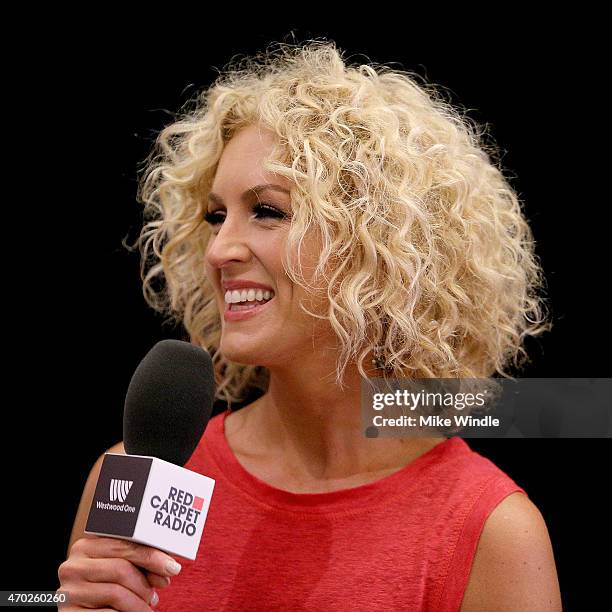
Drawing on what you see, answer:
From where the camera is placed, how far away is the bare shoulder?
1448 mm

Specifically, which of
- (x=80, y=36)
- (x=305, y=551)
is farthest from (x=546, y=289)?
(x=80, y=36)

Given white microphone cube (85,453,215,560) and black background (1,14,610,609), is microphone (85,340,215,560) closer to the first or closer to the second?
white microphone cube (85,453,215,560)

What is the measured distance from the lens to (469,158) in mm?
1717

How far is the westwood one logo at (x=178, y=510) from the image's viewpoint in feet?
3.82

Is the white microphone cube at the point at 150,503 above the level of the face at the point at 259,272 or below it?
below

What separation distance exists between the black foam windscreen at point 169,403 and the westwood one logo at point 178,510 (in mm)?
74

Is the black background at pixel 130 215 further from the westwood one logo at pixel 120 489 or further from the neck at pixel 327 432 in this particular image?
the westwood one logo at pixel 120 489

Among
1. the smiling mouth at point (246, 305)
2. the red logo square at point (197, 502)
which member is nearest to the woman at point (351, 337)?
the smiling mouth at point (246, 305)

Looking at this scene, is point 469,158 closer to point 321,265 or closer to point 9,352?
point 321,265

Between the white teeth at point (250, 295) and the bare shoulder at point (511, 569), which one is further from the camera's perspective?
the white teeth at point (250, 295)

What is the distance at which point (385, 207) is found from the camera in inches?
61.9

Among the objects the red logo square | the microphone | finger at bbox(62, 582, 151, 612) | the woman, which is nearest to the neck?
the woman

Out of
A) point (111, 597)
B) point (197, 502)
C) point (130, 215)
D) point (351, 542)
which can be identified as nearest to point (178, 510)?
point (197, 502)

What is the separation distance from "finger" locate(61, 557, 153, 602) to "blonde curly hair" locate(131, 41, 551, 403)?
1.81ft
